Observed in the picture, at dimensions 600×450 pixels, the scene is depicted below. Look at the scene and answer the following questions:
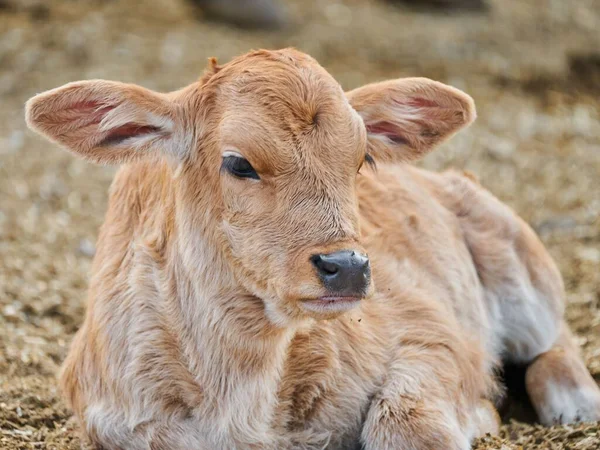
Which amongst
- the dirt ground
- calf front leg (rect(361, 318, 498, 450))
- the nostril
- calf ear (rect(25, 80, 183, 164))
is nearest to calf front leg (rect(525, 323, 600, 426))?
the dirt ground

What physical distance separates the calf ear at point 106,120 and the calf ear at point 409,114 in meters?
0.97

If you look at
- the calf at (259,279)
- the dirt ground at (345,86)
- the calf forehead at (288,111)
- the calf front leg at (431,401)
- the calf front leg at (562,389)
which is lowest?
the dirt ground at (345,86)

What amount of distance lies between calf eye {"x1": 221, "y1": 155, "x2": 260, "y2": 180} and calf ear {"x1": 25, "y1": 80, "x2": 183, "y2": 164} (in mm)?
378

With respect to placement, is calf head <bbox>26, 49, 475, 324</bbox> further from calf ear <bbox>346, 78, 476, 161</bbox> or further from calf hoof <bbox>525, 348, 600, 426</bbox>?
calf hoof <bbox>525, 348, 600, 426</bbox>

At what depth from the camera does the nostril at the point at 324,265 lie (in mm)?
4223

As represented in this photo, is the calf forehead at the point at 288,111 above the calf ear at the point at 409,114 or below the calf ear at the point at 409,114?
above

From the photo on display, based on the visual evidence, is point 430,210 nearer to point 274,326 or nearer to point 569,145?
point 274,326

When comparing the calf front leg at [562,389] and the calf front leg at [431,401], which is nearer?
the calf front leg at [431,401]

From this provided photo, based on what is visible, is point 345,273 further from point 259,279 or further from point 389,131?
point 389,131

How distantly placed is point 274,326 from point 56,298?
10.0 feet

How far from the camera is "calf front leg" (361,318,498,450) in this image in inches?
198

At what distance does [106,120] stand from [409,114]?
1558mm

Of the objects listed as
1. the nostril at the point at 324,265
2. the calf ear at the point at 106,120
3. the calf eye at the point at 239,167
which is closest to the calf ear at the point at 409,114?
the calf eye at the point at 239,167

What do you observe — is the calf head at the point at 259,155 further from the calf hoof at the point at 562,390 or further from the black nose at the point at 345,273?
the calf hoof at the point at 562,390
